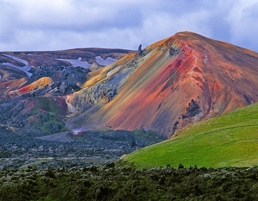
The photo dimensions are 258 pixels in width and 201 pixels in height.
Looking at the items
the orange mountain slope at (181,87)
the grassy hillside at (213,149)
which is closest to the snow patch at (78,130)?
the orange mountain slope at (181,87)

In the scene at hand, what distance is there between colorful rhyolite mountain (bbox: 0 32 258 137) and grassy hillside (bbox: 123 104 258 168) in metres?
83.8

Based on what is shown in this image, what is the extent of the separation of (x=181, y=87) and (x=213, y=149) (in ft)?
334

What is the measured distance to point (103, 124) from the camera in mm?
142625

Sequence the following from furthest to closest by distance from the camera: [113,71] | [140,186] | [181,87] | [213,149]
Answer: [113,71]
[181,87]
[213,149]
[140,186]

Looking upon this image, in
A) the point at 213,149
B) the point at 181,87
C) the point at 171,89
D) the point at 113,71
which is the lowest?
the point at 213,149

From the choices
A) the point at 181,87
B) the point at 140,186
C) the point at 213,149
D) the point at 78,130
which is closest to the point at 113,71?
the point at 78,130

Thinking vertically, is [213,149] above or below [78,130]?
above

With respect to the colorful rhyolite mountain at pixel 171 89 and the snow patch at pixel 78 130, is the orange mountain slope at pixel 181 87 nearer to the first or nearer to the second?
the colorful rhyolite mountain at pixel 171 89

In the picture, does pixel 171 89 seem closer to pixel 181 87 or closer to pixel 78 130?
pixel 181 87

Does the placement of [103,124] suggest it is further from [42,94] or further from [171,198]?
[171,198]

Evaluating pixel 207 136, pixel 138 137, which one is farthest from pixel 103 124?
pixel 207 136

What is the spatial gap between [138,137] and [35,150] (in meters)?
29.9

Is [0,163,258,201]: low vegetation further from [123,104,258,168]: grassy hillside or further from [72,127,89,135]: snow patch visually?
[72,127,89,135]: snow patch

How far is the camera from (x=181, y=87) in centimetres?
14062
